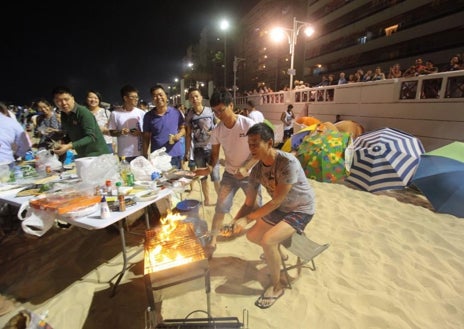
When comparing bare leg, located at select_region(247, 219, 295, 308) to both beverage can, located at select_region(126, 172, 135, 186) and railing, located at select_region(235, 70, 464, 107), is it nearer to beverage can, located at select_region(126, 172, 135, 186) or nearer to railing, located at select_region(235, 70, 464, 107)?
beverage can, located at select_region(126, 172, 135, 186)

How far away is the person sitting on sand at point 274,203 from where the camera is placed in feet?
9.16

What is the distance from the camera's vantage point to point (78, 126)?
390 cm

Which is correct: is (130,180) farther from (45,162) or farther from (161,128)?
(45,162)

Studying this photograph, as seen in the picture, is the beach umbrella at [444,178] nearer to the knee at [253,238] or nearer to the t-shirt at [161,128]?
the knee at [253,238]

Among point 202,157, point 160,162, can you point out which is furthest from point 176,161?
point 160,162

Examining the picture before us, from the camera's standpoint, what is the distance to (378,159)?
18.2ft

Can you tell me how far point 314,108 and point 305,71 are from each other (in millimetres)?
26543

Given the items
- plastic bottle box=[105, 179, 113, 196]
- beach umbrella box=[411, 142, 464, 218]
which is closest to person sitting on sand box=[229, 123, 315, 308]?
plastic bottle box=[105, 179, 113, 196]

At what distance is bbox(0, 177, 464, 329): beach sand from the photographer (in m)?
2.77

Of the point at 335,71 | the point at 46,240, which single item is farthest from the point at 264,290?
the point at 335,71

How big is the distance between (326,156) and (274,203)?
4.32 meters

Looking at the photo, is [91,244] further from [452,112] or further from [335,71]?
[335,71]

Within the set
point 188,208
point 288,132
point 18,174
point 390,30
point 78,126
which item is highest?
point 390,30

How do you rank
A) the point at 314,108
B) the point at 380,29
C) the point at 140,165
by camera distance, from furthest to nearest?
1. the point at 380,29
2. the point at 314,108
3. the point at 140,165
